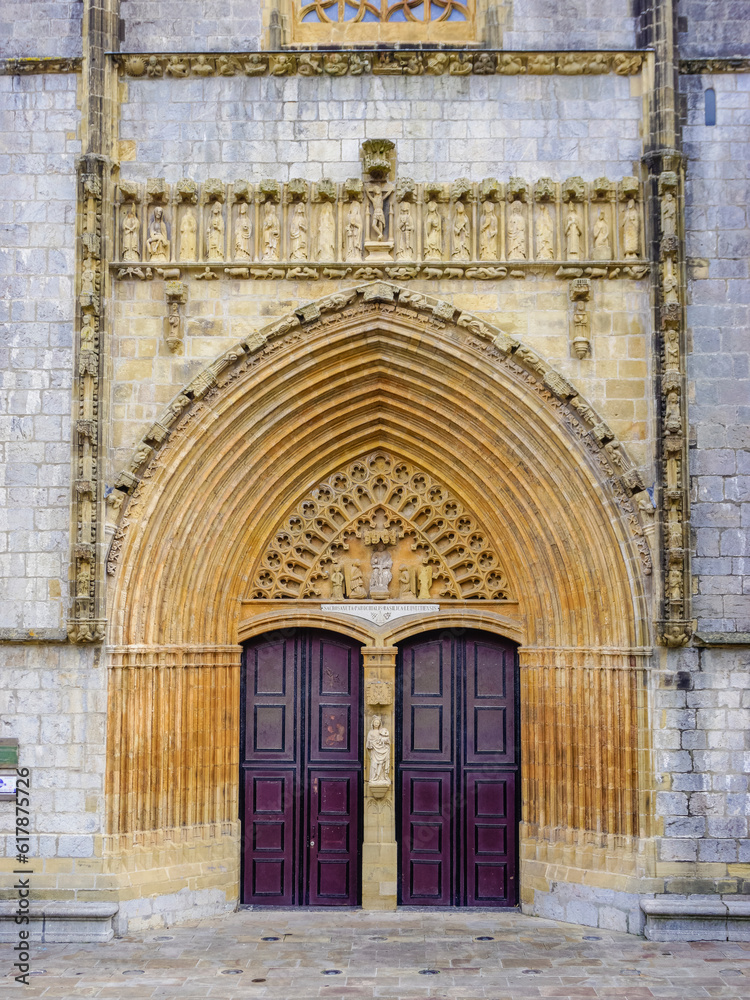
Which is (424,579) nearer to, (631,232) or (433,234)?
(433,234)

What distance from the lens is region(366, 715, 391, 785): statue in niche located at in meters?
10.8

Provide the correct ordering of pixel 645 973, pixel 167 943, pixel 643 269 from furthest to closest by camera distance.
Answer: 1. pixel 643 269
2. pixel 167 943
3. pixel 645 973

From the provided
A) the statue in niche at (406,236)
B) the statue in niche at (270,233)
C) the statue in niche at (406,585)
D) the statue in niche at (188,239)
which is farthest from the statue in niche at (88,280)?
the statue in niche at (406,585)

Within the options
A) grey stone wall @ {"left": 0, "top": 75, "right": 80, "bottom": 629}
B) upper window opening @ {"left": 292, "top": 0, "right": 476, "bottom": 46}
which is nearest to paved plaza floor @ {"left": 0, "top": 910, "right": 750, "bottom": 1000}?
grey stone wall @ {"left": 0, "top": 75, "right": 80, "bottom": 629}

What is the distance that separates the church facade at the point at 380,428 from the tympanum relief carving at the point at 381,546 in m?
0.09

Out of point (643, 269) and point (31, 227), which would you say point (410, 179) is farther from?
point (31, 227)

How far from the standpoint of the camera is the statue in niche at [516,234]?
10398 millimetres

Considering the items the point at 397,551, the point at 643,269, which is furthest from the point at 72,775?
the point at 643,269

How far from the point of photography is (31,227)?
10.4 metres

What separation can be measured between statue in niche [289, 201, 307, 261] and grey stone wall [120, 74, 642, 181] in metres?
0.40

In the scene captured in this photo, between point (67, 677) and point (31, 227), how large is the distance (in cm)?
455

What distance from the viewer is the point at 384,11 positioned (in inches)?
437

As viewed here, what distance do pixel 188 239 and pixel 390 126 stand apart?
238 centimetres

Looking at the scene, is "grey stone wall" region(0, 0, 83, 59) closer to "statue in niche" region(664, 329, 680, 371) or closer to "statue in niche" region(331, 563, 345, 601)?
"statue in niche" region(331, 563, 345, 601)
